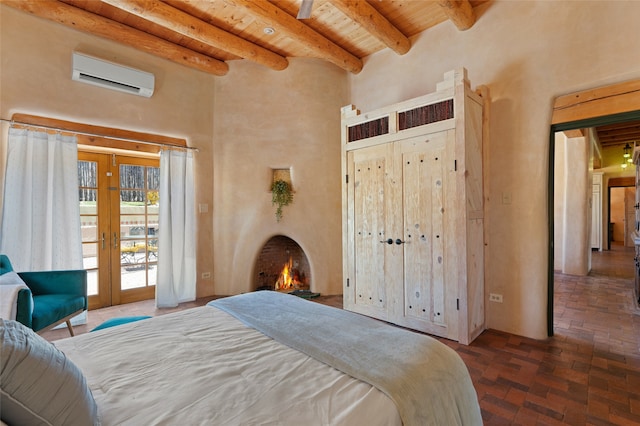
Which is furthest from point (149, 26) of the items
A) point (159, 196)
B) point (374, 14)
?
point (374, 14)

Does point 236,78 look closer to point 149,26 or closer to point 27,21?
point 149,26

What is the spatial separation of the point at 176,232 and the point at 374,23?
134 inches

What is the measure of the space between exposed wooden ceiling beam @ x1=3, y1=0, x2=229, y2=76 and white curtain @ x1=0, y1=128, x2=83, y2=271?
1189 mm

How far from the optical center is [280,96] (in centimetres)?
441

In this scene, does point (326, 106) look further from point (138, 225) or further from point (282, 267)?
point (138, 225)

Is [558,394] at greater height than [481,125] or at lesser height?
lesser

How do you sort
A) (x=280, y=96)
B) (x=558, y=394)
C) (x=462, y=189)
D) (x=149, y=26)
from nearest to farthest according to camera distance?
(x=558, y=394)
(x=462, y=189)
(x=149, y=26)
(x=280, y=96)

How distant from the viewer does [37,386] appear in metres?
0.79

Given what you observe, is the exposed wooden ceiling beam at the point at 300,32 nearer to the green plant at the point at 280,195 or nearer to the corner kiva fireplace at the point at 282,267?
the green plant at the point at 280,195

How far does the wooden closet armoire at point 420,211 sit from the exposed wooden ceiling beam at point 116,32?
2.11m

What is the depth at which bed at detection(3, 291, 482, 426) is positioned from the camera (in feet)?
3.10

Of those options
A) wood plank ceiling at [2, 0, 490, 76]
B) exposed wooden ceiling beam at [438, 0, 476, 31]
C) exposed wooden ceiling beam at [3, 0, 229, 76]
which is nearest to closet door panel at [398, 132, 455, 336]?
exposed wooden ceiling beam at [438, 0, 476, 31]

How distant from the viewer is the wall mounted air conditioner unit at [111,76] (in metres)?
3.28

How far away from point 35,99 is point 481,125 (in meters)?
4.52
